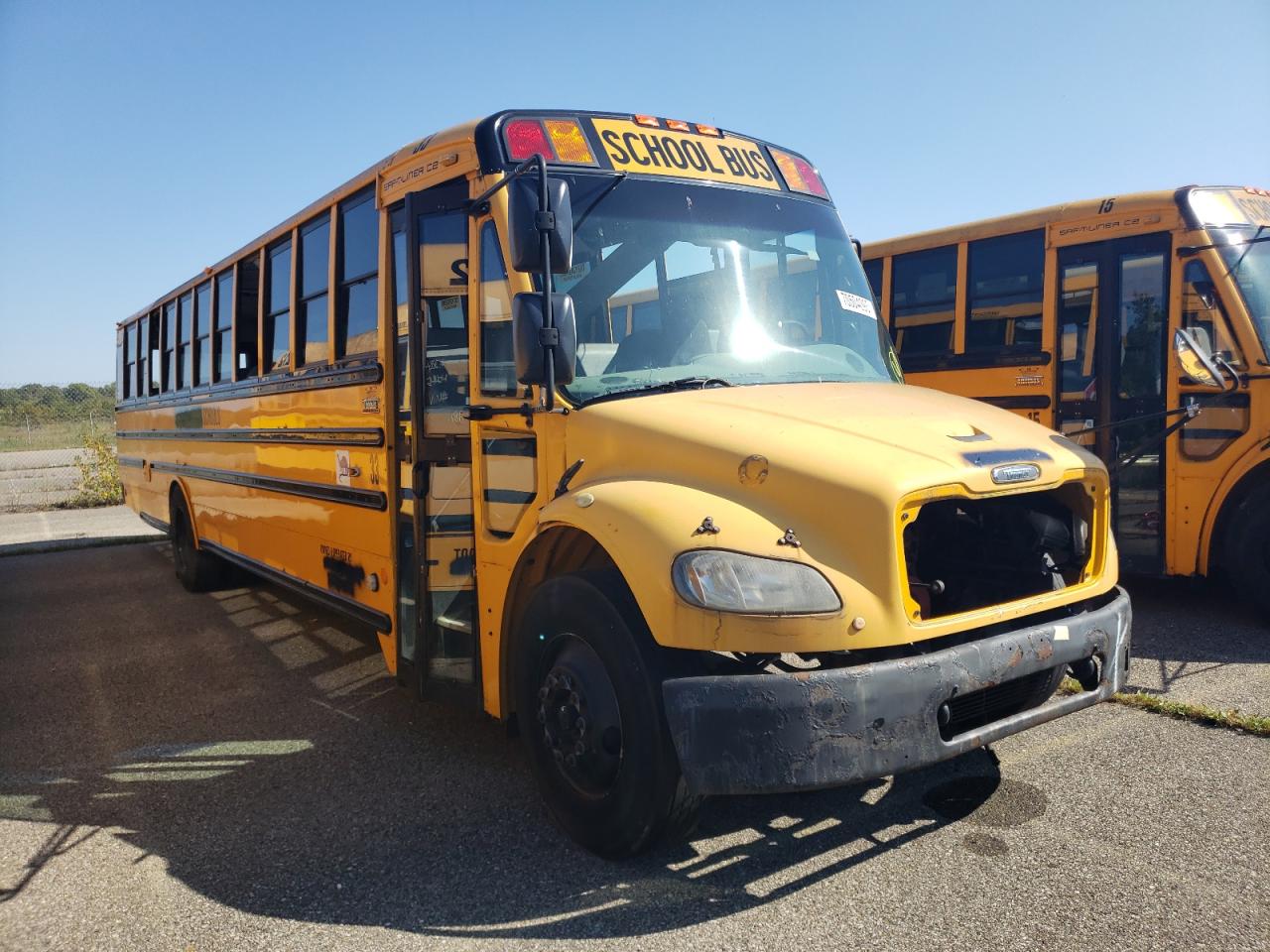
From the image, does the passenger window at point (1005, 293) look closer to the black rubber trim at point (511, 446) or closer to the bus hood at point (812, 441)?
the bus hood at point (812, 441)

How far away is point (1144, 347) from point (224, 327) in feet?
21.9

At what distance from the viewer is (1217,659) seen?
5531 mm

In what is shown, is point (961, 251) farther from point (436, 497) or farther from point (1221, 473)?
point (436, 497)

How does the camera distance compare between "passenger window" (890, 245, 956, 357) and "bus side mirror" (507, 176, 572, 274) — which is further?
"passenger window" (890, 245, 956, 357)

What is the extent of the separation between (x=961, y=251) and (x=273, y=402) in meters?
5.44

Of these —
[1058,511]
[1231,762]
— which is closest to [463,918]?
[1058,511]

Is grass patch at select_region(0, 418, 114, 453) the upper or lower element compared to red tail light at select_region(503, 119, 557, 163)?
lower

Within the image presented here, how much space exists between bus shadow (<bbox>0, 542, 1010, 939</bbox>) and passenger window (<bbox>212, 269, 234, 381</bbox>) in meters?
2.98

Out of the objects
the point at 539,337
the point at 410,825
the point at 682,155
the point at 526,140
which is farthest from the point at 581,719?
the point at 682,155

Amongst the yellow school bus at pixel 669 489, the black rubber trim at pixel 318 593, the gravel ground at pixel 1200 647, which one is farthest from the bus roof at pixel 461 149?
the gravel ground at pixel 1200 647

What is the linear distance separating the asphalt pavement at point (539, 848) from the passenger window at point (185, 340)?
13.2ft

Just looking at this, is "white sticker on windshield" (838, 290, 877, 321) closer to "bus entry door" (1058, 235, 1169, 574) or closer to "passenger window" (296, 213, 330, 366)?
"passenger window" (296, 213, 330, 366)

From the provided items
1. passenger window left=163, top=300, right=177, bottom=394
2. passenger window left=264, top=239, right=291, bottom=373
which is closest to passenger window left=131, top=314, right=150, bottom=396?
passenger window left=163, top=300, right=177, bottom=394

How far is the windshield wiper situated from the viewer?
359cm
